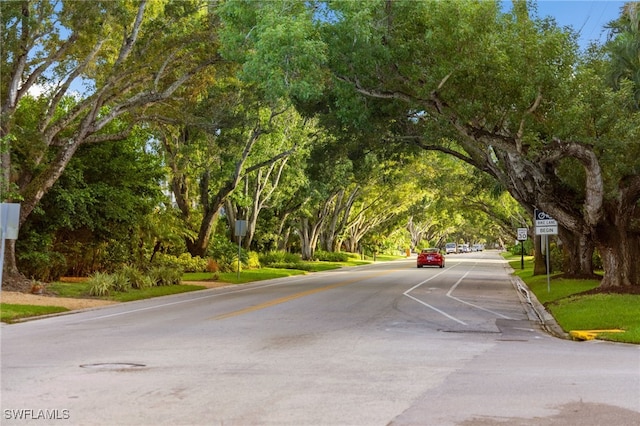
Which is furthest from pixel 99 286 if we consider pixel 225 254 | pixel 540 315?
pixel 225 254

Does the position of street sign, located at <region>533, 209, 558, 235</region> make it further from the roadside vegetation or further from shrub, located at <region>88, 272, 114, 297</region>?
shrub, located at <region>88, 272, 114, 297</region>

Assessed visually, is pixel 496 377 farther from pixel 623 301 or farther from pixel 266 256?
pixel 266 256

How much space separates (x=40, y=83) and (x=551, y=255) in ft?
104

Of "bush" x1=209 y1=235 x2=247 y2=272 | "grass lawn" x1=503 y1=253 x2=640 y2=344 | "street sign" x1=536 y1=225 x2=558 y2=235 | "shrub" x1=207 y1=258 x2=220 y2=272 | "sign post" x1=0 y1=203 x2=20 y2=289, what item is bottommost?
"grass lawn" x1=503 y1=253 x2=640 y2=344

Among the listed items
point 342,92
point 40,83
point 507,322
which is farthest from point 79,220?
point 507,322

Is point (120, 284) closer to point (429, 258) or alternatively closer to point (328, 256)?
point (429, 258)

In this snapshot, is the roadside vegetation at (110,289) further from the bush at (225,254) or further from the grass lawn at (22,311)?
the bush at (225,254)

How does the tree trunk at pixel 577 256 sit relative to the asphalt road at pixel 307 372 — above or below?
above

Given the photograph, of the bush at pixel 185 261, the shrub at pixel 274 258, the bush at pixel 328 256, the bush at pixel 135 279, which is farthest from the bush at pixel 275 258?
the bush at pixel 135 279

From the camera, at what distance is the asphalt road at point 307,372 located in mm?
6625

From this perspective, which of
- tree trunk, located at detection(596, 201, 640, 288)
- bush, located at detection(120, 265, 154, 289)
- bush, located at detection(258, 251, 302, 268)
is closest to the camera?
tree trunk, located at detection(596, 201, 640, 288)

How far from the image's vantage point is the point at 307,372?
8.92m

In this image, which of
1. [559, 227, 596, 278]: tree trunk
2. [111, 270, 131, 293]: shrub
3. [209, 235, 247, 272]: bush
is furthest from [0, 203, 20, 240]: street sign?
[209, 235, 247, 272]: bush

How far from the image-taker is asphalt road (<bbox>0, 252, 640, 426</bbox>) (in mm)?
6625
